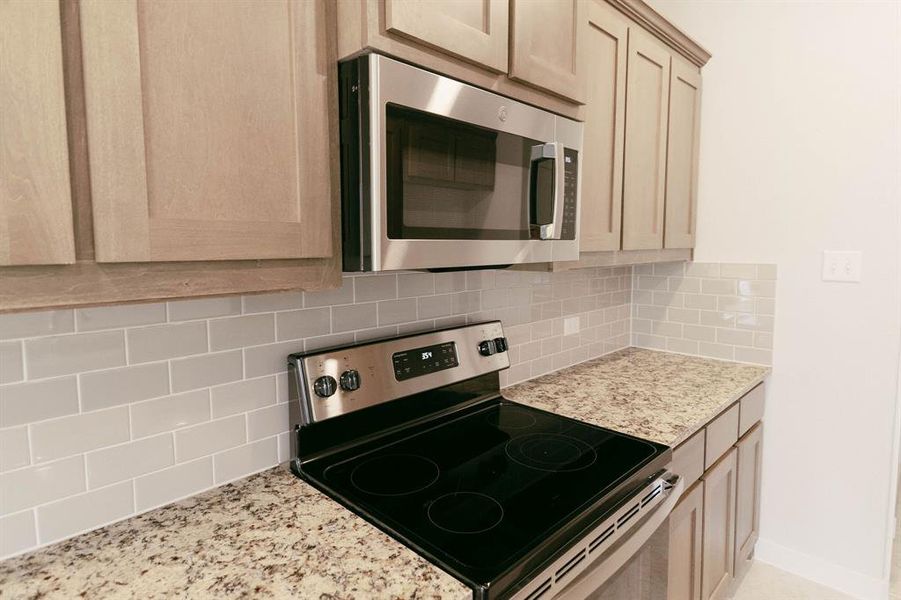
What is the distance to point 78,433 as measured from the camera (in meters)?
0.94

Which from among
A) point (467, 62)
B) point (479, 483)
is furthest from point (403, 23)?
point (479, 483)

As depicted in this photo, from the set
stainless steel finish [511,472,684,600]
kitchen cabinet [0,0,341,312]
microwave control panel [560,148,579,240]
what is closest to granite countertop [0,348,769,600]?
stainless steel finish [511,472,684,600]

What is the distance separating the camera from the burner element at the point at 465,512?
0.97m

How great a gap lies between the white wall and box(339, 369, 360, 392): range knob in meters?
1.79

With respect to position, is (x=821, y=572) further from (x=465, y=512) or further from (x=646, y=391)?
(x=465, y=512)

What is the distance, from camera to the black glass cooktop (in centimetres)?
92

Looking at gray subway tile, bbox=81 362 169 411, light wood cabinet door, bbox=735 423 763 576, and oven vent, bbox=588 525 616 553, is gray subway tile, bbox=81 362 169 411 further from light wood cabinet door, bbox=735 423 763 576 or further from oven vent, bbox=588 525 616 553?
light wood cabinet door, bbox=735 423 763 576

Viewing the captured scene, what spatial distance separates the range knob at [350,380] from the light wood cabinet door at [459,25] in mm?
731

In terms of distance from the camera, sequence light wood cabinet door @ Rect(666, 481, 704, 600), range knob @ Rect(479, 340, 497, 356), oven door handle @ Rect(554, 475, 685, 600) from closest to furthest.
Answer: oven door handle @ Rect(554, 475, 685, 600)
light wood cabinet door @ Rect(666, 481, 704, 600)
range knob @ Rect(479, 340, 497, 356)

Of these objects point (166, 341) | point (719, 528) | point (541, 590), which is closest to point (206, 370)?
point (166, 341)

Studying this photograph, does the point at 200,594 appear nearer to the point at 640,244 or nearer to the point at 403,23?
the point at 403,23

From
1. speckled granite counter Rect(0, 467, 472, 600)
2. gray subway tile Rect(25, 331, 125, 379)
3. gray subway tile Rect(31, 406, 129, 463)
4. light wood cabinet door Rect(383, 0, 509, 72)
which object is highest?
light wood cabinet door Rect(383, 0, 509, 72)

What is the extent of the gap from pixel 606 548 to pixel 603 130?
120cm

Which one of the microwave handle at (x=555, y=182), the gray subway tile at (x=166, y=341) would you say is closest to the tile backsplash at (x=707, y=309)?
the microwave handle at (x=555, y=182)
